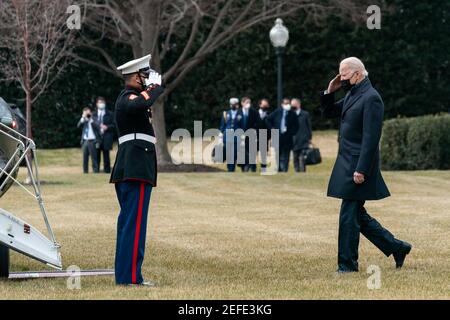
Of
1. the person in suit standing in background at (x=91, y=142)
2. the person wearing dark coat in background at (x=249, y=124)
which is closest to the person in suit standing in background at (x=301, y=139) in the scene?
the person wearing dark coat in background at (x=249, y=124)

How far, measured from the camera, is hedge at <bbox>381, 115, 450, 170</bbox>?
29.5 m

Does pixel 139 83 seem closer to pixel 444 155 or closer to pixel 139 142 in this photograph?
pixel 139 142

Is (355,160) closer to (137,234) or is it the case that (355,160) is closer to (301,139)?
(137,234)

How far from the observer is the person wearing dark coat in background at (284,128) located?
1152 inches

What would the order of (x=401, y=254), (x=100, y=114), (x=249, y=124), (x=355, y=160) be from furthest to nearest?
(x=100, y=114)
(x=249, y=124)
(x=401, y=254)
(x=355, y=160)

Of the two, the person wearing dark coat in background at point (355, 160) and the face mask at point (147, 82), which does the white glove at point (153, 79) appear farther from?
the person wearing dark coat in background at point (355, 160)

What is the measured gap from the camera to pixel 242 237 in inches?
578

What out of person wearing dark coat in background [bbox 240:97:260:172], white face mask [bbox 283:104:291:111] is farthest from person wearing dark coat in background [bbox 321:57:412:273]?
person wearing dark coat in background [bbox 240:97:260:172]

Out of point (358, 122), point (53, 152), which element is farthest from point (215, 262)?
Answer: point (53, 152)

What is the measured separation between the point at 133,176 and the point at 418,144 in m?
20.9

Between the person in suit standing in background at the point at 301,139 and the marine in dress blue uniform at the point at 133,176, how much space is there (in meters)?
19.8

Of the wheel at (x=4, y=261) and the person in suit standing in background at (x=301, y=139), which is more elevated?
the person in suit standing in background at (x=301, y=139)

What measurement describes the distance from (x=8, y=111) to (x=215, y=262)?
8.71ft

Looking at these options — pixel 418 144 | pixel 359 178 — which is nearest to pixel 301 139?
pixel 418 144
